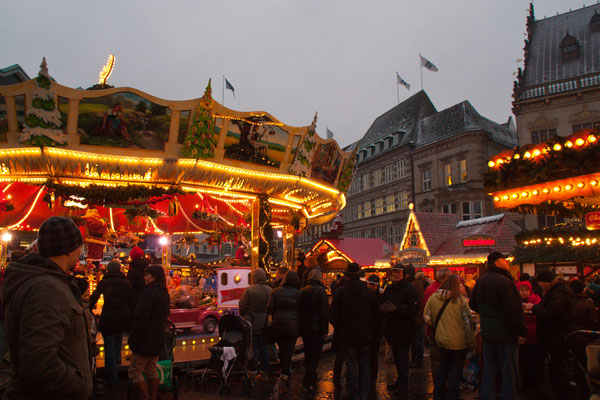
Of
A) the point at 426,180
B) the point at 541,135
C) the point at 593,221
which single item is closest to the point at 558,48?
the point at 541,135

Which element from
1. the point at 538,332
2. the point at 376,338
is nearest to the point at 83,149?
the point at 376,338

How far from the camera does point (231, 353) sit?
751 cm

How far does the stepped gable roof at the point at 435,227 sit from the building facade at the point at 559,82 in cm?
927

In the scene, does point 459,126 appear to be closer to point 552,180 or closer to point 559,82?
point 559,82

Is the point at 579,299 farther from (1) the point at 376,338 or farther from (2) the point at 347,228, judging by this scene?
(2) the point at 347,228

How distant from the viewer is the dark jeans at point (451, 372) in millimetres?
6047

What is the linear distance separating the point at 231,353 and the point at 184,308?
404cm

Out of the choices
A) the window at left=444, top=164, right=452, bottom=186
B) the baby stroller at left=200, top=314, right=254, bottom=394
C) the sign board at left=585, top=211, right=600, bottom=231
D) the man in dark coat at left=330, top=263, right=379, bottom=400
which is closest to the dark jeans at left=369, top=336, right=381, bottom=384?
the man in dark coat at left=330, top=263, right=379, bottom=400

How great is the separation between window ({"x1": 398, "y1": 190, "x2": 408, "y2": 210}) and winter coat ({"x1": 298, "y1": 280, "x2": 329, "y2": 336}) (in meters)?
34.2

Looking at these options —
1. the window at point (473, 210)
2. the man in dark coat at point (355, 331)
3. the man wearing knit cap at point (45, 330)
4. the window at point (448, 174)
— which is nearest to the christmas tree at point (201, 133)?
the man in dark coat at point (355, 331)

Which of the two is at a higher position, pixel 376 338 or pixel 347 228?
pixel 347 228

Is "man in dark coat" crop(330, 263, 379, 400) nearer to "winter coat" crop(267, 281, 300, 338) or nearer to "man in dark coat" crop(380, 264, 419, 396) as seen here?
"man in dark coat" crop(380, 264, 419, 396)

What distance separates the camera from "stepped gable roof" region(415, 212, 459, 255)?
20406mm

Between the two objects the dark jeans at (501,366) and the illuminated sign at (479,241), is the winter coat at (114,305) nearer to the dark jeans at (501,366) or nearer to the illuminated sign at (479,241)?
the dark jeans at (501,366)
